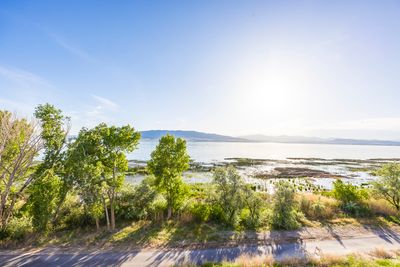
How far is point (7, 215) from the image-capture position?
15.9m

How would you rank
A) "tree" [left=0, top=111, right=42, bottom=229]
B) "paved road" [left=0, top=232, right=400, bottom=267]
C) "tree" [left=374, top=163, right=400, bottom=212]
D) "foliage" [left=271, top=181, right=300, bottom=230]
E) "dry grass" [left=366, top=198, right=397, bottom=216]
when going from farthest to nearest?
"dry grass" [left=366, top=198, right=397, bottom=216], "tree" [left=374, top=163, right=400, bottom=212], "foliage" [left=271, top=181, right=300, bottom=230], "tree" [left=0, top=111, right=42, bottom=229], "paved road" [left=0, top=232, right=400, bottom=267]

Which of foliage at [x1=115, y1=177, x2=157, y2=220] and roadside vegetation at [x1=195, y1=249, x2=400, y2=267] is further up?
foliage at [x1=115, y1=177, x2=157, y2=220]

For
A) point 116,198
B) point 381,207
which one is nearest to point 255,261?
point 116,198

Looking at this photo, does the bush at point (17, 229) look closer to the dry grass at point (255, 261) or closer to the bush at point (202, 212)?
the bush at point (202, 212)

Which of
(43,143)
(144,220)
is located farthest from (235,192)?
(43,143)

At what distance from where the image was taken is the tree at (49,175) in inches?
592

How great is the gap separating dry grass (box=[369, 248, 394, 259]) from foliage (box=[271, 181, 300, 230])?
510 cm

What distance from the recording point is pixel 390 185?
813 inches

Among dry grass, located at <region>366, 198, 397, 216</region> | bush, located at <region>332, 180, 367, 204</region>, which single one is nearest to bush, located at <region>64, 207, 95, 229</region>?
bush, located at <region>332, 180, 367, 204</region>

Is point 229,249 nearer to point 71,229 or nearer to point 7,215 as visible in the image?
point 71,229

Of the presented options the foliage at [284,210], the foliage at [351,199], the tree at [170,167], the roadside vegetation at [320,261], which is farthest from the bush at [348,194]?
the tree at [170,167]

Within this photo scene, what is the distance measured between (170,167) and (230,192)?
5.86 meters

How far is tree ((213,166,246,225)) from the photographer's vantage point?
57.5ft

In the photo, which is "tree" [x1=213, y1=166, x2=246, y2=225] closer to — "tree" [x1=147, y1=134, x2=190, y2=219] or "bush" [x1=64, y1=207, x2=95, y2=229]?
"tree" [x1=147, y1=134, x2=190, y2=219]
